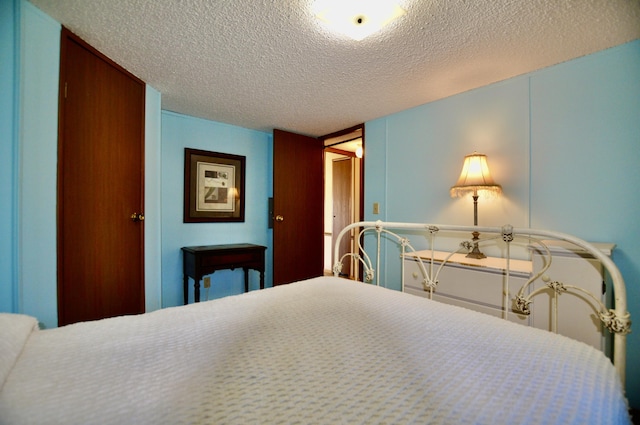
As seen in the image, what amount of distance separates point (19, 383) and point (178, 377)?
300 mm

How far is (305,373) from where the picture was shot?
62 centimetres

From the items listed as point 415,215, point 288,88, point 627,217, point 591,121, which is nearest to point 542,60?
point 591,121

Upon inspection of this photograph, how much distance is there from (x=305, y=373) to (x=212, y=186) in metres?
2.88

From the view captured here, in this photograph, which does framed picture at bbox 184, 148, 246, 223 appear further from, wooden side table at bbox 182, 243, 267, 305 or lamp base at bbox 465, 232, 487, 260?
lamp base at bbox 465, 232, 487, 260

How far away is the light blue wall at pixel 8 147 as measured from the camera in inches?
48.8

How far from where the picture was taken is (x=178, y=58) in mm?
1856

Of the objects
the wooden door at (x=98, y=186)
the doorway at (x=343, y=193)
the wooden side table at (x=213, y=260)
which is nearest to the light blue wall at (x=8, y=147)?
the wooden door at (x=98, y=186)

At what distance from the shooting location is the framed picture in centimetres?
297

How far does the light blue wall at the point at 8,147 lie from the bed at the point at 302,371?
0.77 metres

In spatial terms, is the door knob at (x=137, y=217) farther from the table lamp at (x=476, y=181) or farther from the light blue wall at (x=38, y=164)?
the table lamp at (x=476, y=181)

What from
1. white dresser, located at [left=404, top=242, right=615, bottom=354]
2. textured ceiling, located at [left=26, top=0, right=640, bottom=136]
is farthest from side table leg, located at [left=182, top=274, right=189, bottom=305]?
white dresser, located at [left=404, top=242, right=615, bottom=354]

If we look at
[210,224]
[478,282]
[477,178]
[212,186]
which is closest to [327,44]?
[477,178]

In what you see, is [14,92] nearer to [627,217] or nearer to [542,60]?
[542,60]

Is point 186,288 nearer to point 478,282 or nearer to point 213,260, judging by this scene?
point 213,260
